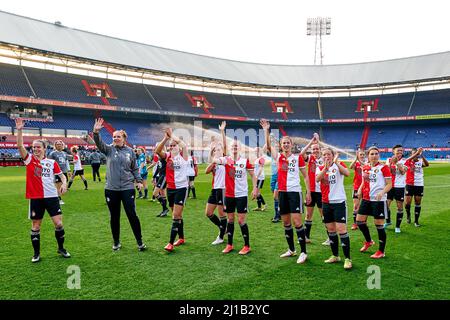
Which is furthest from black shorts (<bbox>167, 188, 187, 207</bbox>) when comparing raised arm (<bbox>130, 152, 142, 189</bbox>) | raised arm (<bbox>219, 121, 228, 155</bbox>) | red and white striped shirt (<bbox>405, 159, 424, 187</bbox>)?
red and white striped shirt (<bbox>405, 159, 424, 187</bbox>)

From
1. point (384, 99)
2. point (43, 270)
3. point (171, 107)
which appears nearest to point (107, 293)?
point (43, 270)

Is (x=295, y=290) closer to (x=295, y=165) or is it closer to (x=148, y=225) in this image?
(x=295, y=165)

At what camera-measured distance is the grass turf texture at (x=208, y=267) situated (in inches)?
189

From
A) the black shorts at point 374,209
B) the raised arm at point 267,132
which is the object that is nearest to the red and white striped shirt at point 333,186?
the black shorts at point 374,209

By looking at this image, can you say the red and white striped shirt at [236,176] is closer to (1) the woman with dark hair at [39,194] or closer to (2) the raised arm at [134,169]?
(2) the raised arm at [134,169]

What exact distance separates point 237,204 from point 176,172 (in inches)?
63.3

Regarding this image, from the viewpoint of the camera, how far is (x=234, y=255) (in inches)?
261

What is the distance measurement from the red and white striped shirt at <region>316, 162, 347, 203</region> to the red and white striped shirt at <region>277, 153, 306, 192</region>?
0.47 meters

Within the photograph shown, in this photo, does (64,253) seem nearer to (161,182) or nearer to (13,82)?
(161,182)

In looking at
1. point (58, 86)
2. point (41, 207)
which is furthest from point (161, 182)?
point (58, 86)

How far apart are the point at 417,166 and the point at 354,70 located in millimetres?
62749

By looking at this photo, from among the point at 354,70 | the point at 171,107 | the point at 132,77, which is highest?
the point at 354,70

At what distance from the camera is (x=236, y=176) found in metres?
6.81
